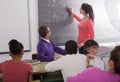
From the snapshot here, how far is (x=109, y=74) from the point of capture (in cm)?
145

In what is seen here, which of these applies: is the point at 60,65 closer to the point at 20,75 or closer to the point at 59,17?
the point at 20,75

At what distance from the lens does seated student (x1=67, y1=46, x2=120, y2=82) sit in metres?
1.39

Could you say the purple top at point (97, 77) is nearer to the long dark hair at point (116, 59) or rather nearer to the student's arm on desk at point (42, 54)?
the long dark hair at point (116, 59)

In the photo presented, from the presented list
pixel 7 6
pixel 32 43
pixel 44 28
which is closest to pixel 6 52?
pixel 32 43

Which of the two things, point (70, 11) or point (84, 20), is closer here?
point (84, 20)

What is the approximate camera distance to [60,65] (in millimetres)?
2441

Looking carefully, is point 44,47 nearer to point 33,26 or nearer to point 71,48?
point 71,48

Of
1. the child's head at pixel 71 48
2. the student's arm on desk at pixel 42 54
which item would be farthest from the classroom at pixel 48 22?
the child's head at pixel 71 48

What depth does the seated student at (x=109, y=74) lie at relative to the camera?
1.39 metres

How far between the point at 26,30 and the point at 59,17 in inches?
27.2

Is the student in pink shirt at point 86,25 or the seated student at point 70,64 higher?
the student in pink shirt at point 86,25

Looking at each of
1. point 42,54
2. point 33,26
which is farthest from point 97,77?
point 33,26

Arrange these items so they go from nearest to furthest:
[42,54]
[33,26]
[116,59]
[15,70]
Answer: [116,59] → [15,70] → [42,54] → [33,26]

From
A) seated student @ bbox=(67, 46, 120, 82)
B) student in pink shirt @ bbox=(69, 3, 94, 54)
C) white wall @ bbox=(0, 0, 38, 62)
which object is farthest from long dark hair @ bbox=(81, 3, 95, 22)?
seated student @ bbox=(67, 46, 120, 82)
